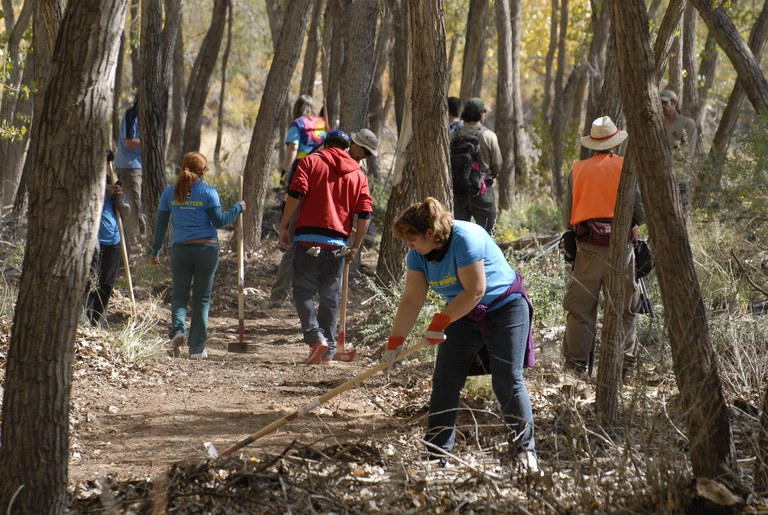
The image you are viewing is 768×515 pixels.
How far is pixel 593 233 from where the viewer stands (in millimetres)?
7359

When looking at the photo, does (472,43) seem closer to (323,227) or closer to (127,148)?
(127,148)

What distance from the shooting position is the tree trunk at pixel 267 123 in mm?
13109

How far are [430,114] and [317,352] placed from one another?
2361 mm

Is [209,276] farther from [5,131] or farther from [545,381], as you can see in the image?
[545,381]

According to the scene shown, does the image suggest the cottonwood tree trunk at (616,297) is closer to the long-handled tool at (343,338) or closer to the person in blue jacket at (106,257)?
→ the long-handled tool at (343,338)

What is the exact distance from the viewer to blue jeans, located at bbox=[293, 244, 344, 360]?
8.41 m

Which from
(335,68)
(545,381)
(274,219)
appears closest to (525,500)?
(545,381)

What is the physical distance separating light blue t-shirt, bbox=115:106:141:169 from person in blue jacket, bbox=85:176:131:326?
3.84 m

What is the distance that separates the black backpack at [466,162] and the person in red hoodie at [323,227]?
1804 mm

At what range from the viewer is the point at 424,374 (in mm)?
7746

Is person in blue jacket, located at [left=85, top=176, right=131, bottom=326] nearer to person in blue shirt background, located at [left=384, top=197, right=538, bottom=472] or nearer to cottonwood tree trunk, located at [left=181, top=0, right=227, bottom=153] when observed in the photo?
person in blue shirt background, located at [left=384, top=197, right=538, bottom=472]

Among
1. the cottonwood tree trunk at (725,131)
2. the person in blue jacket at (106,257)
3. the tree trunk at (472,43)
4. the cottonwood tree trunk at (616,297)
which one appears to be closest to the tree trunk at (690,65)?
the cottonwood tree trunk at (725,131)

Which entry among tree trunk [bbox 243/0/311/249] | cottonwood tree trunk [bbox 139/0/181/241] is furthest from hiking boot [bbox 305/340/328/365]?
cottonwood tree trunk [bbox 139/0/181/241]

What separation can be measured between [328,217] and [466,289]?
3.43m
